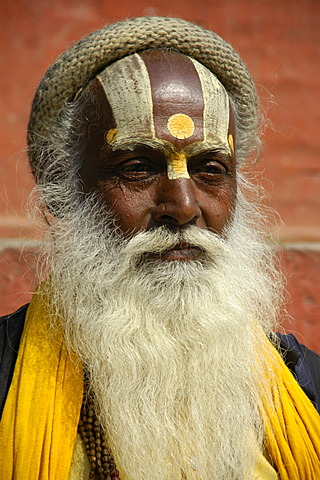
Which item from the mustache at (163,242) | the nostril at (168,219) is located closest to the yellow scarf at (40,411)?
the mustache at (163,242)

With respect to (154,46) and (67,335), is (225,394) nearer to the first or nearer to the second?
(67,335)

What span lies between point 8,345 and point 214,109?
0.87 meters

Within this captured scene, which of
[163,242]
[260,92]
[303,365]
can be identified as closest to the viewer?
[163,242]

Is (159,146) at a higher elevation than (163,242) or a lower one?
higher

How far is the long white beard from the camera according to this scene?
176 cm

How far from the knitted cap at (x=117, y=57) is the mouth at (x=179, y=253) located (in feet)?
1.83

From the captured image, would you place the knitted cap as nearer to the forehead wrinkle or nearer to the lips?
the forehead wrinkle

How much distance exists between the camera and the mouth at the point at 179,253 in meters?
1.83

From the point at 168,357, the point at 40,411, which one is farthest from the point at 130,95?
the point at 40,411

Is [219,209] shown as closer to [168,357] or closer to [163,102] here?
[163,102]

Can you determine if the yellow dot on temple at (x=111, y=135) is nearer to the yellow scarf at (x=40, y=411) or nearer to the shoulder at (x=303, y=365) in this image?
the yellow scarf at (x=40, y=411)

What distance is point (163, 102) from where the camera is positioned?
192 centimetres

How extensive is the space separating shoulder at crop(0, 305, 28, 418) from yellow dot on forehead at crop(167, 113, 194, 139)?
0.67 m

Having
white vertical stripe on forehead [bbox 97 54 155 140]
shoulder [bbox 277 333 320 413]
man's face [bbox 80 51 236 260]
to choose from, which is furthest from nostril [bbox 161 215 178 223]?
shoulder [bbox 277 333 320 413]
